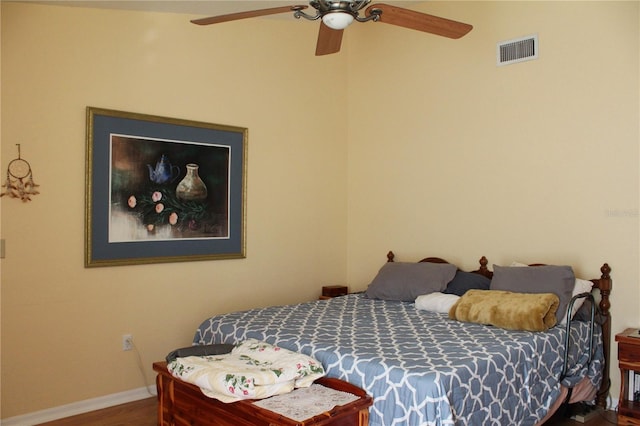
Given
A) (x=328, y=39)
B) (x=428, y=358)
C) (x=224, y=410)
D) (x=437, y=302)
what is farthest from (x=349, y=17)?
(x=437, y=302)

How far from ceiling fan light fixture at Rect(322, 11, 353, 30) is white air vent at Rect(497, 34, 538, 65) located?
2033 millimetres

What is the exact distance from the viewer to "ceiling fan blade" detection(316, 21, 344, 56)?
9.22ft

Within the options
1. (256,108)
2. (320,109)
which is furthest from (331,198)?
(256,108)

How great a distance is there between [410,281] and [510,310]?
1.05 metres

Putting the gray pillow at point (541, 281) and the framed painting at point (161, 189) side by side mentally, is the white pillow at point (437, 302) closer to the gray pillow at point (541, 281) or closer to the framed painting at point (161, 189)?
the gray pillow at point (541, 281)

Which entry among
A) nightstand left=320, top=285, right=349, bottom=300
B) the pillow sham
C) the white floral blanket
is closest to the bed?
the white floral blanket

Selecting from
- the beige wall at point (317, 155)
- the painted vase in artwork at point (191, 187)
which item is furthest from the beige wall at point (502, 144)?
the painted vase in artwork at point (191, 187)

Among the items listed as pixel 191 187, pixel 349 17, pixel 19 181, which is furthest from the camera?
pixel 191 187

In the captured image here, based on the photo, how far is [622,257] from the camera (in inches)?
138

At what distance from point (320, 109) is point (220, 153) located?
1.14m

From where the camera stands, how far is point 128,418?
3.40m

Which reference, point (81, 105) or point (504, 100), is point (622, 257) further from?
point (81, 105)

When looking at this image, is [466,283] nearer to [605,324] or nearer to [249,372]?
[605,324]

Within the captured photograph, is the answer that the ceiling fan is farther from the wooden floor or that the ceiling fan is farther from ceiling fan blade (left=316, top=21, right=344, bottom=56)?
the wooden floor
